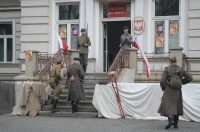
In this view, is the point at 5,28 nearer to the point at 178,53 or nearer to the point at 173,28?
the point at 173,28

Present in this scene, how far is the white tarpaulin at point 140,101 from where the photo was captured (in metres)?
15.2

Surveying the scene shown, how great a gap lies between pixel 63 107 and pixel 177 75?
5522 mm

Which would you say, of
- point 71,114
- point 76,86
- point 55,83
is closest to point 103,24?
point 55,83

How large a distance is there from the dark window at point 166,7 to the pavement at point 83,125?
768 centimetres

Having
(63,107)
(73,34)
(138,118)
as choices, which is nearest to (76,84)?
(63,107)

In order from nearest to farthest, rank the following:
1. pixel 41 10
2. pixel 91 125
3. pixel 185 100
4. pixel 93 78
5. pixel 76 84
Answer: pixel 91 125 < pixel 185 100 < pixel 76 84 < pixel 93 78 < pixel 41 10

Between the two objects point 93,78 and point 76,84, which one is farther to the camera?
point 93,78

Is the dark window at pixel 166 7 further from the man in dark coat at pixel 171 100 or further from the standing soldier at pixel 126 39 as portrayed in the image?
the man in dark coat at pixel 171 100

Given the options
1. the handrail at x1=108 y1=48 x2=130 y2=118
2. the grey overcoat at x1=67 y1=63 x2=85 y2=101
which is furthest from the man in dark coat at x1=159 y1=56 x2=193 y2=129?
the grey overcoat at x1=67 y1=63 x2=85 y2=101

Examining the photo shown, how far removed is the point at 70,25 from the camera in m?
23.1

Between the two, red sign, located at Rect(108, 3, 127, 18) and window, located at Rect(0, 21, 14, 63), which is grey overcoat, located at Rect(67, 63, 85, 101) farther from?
window, located at Rect(0, 21, 14, 63)

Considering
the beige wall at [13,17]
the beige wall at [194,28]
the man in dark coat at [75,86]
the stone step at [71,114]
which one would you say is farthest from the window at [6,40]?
the beige wall at [194,28]

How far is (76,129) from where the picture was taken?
13305 mm

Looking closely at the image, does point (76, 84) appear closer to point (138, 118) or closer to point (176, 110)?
point (138, 118)
